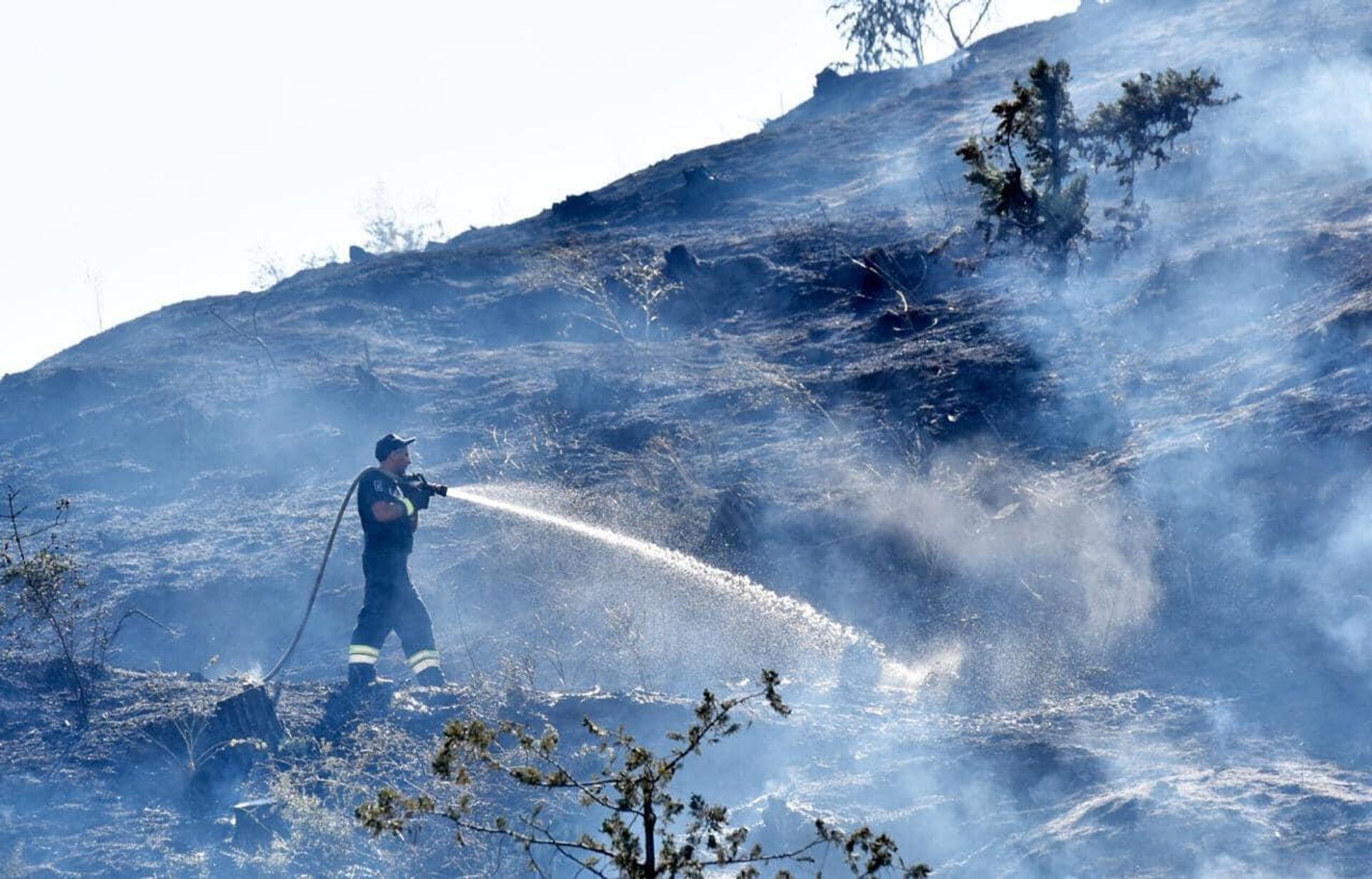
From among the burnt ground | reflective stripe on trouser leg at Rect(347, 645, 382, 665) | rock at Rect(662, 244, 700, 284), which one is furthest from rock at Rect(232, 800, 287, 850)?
rock at Rect(662, 244, 700, 284)

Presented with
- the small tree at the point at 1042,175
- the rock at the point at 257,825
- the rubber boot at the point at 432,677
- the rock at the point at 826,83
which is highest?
the rock at the point at 826,83

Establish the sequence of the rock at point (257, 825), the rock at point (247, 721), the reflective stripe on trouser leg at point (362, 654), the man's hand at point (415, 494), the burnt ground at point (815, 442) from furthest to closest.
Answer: the man's hand at point (415, 494) → the reflective stripe on trouser leg at point (362, 654) → the burnt ground at point (815, 442) → the rock at point (247, 721) → the rock at point (257, 825)

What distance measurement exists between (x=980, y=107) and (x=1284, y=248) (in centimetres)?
787

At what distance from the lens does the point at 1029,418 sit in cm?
1123

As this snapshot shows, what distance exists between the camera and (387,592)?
892cm

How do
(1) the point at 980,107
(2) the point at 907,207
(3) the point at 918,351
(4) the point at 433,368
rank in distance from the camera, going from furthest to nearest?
(1) the point at 980,107
(2) the point at 907,207
(4) the point at 433,368
(3) the point at 918,351

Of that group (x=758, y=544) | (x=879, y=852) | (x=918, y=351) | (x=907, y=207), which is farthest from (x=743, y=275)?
(x=879, y=852)

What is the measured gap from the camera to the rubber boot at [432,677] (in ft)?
29.3

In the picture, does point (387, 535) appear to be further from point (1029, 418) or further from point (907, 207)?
point (907, 207)

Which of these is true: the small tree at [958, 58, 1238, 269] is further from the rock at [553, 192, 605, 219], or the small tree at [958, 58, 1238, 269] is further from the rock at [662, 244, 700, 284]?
the rock at [553, 192, 605, 219]

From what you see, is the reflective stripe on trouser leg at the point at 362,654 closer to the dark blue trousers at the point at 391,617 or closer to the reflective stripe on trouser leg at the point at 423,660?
the dark blue trousers at the point at 391,617

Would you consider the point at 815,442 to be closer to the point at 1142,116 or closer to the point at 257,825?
the point at 1142,116

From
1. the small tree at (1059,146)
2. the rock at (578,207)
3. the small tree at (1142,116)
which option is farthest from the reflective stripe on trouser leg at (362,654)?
the rock at (578,207)

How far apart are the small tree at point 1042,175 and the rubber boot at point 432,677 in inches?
219
